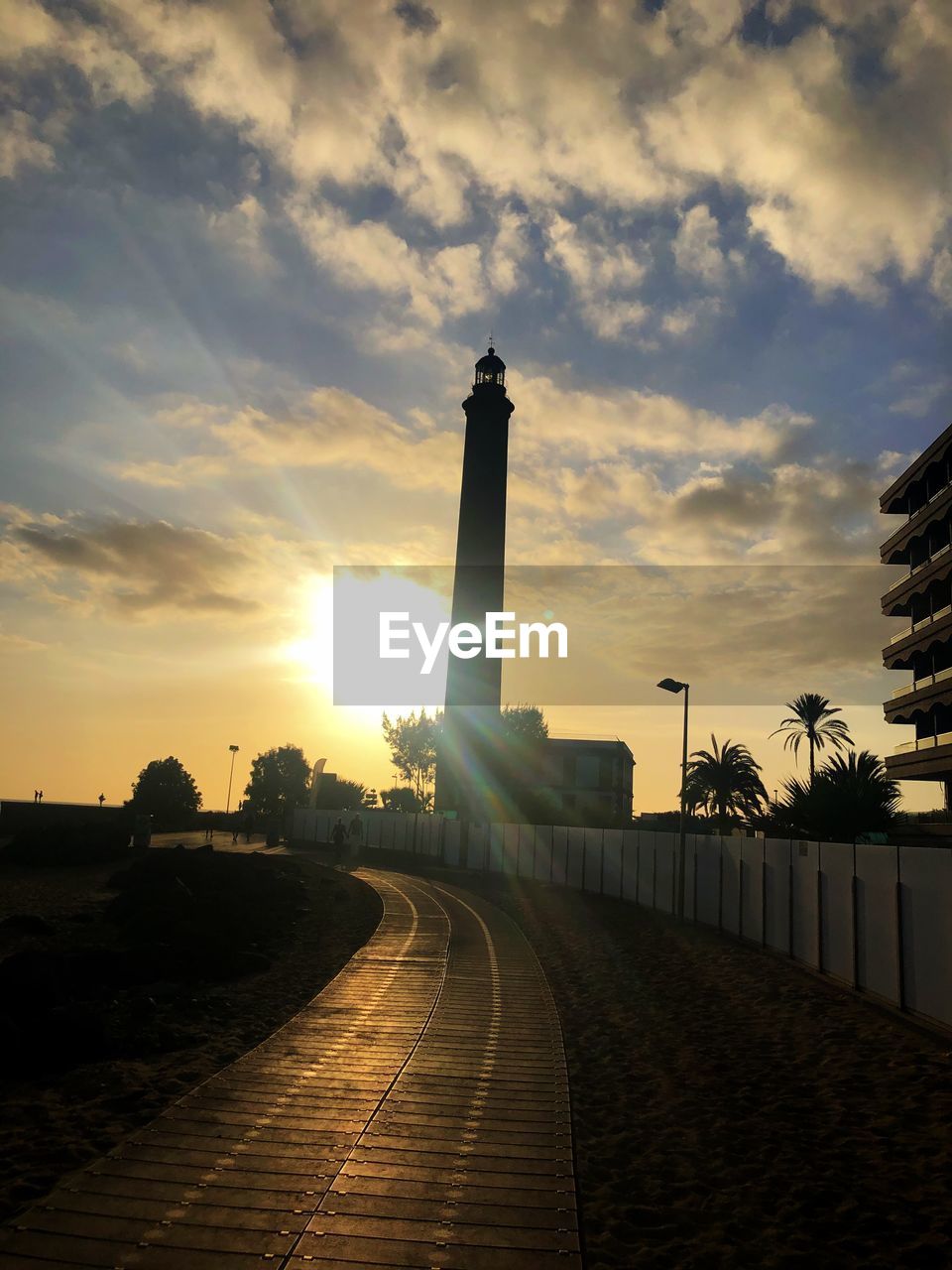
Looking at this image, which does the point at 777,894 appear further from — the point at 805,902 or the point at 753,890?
the point at 753,890

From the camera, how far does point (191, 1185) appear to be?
8.36 meters

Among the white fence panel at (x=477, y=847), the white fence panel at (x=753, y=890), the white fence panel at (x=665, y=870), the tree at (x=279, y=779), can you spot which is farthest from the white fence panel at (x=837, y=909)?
the tree at (x=279, y=779)

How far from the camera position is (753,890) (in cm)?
2516

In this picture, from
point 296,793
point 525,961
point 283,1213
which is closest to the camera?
point 283,1213

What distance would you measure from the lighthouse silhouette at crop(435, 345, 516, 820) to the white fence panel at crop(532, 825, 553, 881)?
1850 cm

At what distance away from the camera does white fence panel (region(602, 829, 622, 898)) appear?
40281 millimetres

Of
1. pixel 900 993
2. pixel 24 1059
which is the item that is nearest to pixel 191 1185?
pixel 24 1059

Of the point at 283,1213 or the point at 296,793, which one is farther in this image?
the point at 296,793

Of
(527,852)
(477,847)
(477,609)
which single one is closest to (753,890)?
(527,852)

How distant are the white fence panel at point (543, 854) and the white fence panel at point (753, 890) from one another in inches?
922

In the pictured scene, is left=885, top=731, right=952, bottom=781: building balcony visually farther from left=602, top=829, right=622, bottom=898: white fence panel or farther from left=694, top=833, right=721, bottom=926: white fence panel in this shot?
left=694, top=833, right=721, bottom=926: white fence panel

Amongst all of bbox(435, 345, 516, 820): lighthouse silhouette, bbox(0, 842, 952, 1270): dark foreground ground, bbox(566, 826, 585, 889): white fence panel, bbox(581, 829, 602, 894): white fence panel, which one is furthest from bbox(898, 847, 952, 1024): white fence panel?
bbox(435, 345, 516, 820): lighthouse silhouette

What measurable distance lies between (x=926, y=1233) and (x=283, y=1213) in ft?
18.2

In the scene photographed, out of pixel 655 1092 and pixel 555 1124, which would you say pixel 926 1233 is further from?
pixel 655 1092
